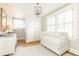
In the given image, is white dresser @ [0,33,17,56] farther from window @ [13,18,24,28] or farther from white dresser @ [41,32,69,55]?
white dresser @ [41,32,69,55]

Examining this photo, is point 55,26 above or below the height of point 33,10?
below

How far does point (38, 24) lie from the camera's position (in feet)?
Result: 3.89

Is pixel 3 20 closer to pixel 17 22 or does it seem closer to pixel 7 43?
pixel 17 22

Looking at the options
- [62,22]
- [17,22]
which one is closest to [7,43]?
[17,22]

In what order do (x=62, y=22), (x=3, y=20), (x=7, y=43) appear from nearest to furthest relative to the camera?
(x=3, y=20), (x=7, y=43), (x=62, y=22)

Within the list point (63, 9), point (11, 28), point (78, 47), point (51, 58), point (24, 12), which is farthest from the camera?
point (78, 47)

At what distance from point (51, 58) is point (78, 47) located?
4.53 ft

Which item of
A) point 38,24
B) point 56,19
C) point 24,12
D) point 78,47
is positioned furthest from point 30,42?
point 78,47

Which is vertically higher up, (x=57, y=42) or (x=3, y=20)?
(x=3, y=20)

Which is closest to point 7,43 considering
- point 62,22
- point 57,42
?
point 57,42

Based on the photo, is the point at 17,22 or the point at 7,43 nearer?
the point at 17,22

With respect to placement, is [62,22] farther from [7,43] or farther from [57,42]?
[7,43]

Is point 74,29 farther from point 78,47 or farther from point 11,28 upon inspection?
point 11,28

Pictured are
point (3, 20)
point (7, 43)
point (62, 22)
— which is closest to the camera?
point (3, 20)
